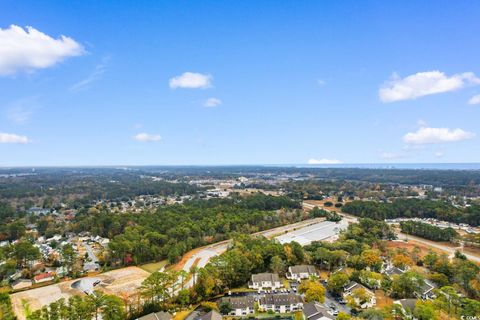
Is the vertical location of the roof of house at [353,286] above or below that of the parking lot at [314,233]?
above

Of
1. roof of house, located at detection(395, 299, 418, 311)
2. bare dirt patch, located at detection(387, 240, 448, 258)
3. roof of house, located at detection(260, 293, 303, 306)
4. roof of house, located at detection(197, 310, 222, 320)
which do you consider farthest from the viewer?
bare dirt patch, located at detection(387, 240, 448, 258)

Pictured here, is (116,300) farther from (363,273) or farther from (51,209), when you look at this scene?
(51,209)

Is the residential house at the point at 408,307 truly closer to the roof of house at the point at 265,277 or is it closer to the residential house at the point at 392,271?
the residential house at the point at 392,271

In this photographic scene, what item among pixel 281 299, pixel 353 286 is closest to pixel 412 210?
pixel 353 286

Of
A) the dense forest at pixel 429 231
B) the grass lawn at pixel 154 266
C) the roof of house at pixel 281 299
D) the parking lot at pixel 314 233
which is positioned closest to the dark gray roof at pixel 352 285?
the roof of house at pixel 281 299

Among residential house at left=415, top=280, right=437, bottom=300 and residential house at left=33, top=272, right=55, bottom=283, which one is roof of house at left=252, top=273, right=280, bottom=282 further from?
residential house at left=33, top=272, right=55, bottom=283

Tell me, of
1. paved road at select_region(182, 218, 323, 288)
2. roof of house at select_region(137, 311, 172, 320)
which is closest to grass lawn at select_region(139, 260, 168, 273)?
paved road at select_region(182, 218, 323, 288)

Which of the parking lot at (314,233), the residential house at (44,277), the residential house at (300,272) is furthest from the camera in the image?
the parking lot at (314,233)
